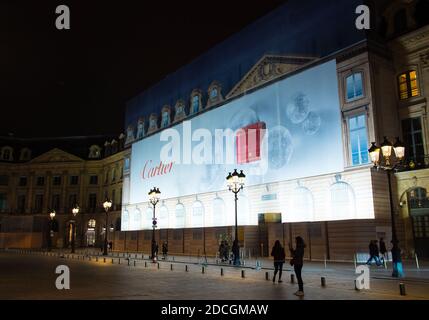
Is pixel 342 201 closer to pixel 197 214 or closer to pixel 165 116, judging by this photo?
pixel 197 214

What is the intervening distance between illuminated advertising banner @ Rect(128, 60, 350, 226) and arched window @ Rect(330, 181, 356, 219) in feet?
4.35

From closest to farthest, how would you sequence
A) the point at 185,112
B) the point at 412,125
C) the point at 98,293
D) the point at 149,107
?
the point at 98,293 < the point at 412,125 < the point at 185,112 < the point at 149,107

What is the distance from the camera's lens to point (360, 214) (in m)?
30.2

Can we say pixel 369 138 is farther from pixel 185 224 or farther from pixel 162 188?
pixel 162 188

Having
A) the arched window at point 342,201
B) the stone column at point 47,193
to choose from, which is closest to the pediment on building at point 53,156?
the stone column at point 47,193

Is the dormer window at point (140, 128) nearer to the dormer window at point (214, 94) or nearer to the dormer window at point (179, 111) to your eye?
the dormer window at point (179, 111)

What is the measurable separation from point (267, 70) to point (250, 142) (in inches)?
267

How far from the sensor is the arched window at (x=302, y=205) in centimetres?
3366

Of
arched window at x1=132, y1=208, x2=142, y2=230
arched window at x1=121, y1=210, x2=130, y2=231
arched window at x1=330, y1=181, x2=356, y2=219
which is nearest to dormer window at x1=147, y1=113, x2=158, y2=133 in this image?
arched window at x1=132, y1=208, x2=142, y2=230

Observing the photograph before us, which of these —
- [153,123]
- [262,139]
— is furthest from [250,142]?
[153,123]

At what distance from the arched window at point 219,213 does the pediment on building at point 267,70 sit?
10664 mm

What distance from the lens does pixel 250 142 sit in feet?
130
